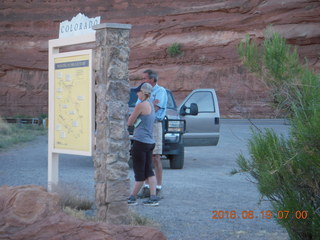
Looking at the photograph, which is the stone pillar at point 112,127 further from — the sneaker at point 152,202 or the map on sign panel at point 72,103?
the sneaker at point 152,202

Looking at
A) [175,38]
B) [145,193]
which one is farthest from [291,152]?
[175,38]

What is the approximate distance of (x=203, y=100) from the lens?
1409 cm

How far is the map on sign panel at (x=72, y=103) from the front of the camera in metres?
6.44

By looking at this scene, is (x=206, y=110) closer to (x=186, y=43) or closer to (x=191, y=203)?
(x=191, y=203)

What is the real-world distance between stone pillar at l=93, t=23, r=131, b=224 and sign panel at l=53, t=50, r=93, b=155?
354 millimetres

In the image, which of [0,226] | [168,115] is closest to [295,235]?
[0,226]

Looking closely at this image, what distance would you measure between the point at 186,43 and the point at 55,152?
30.7m

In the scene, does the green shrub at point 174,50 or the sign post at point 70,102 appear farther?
the green shrub at point 174,50

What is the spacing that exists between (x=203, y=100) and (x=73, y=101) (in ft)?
25.4

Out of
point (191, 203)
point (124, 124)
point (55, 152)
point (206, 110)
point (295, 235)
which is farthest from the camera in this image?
point (206, 110)

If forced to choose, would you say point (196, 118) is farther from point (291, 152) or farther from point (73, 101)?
point (291, 152)

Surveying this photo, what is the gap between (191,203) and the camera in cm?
806

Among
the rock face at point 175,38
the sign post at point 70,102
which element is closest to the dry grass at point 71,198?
the sign post at point 70,102

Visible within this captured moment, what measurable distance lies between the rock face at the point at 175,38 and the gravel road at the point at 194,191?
19.2 m
